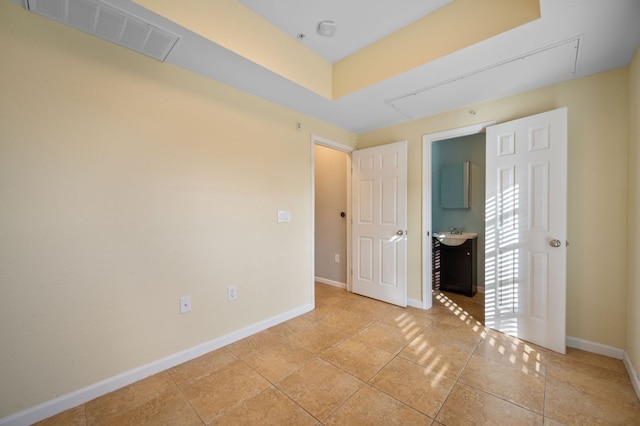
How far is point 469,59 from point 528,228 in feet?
5.19

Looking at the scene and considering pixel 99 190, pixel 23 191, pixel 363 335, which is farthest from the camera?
pixel 363 335

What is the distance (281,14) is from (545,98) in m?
2.47

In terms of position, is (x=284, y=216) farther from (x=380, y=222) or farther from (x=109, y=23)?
(x=109, y=23)

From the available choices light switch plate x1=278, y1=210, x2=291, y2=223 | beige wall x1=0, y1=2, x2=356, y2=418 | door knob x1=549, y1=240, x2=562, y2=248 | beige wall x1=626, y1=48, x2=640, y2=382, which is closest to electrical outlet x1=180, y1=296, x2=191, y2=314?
beige wall x1=0, y1=2, x2=356, y2=418

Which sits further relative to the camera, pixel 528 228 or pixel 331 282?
pixel 331 282

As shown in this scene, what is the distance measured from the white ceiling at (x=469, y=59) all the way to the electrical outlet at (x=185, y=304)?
1.89 metres

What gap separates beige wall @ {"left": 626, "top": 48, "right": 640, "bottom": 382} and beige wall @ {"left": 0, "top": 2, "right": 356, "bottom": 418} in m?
2.96

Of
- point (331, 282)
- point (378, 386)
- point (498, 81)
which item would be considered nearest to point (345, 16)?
point (498, 81)

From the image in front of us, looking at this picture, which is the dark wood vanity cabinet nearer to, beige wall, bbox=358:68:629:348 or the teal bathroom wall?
the teal bathroom wall

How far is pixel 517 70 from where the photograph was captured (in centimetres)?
202

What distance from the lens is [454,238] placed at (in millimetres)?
3639

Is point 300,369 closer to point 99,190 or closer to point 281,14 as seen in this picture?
point 99,190

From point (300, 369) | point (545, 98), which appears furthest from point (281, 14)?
point (300, 369)

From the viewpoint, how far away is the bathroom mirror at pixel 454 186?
381cm
